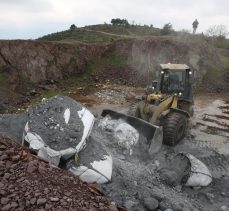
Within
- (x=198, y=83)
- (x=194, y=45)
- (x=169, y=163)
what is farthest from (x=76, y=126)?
(x=194, y=45)

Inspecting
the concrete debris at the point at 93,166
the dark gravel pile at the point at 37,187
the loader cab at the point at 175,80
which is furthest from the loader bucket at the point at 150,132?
the dark gravel pile at the point at 37,187

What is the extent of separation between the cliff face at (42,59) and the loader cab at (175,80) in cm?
954

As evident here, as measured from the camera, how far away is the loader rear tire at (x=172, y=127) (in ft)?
31.8

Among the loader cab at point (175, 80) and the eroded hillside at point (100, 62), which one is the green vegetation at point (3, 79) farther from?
the loader cab at point (175, 80)

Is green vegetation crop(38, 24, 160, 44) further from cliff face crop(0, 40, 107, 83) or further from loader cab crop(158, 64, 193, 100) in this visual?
loader cab crop(158, 64, 193, 100)

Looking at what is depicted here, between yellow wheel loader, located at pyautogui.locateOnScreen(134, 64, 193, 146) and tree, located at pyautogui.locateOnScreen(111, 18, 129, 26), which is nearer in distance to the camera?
yellow wheel loader, located at pyautogui.locateOnScreen(134, 64, 193, 146)

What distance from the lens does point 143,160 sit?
8.59 metres

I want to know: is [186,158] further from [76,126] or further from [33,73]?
[33,73]

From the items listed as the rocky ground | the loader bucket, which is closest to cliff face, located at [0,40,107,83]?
the rocky ground

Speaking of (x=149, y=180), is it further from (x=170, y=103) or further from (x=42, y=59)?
(x=42, y=59)

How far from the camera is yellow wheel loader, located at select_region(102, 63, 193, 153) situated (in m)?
9.23

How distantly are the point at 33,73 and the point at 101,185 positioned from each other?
1333 centimetres

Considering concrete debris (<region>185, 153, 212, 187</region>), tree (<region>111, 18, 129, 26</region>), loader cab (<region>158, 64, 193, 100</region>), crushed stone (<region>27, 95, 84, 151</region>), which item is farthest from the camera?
Result: tree (<region>111, 18, 129, 26</region>)

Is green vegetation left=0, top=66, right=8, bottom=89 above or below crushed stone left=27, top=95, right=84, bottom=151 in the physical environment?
below
